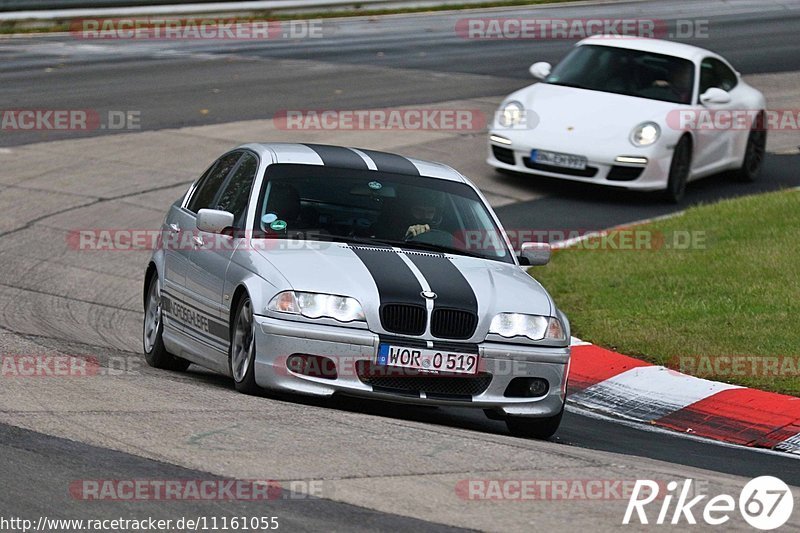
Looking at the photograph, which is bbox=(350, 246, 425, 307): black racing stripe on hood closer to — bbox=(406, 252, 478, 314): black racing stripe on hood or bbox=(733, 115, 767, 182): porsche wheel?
bbox=(406, 252, 478, 314): black racing stripe on hood

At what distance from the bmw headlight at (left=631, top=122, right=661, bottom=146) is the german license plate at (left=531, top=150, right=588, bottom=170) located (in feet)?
2.06

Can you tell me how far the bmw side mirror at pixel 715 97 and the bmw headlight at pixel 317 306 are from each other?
33.2 ft

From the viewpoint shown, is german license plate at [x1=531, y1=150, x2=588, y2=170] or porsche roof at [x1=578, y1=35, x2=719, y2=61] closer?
german license plate at [x1=531, y1=150, x2=588, y2=170]

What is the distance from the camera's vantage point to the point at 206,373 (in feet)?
32.8

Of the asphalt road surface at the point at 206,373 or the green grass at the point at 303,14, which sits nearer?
the asphalt road surface at the point at 206,373

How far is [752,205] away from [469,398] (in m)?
8.09

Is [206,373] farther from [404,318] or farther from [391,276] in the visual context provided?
[404,318]

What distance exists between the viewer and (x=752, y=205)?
606 inches

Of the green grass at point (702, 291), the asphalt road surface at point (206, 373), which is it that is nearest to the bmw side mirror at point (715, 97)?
the asphalt road surface at point (206, 373)

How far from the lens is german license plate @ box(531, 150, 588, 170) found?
53.7 feet

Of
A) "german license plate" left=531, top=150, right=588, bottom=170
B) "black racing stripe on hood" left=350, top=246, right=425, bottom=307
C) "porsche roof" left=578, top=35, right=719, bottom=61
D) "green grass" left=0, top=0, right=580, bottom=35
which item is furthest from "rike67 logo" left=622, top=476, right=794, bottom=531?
"green grass" left=0, top=0, right=580, bottom=35

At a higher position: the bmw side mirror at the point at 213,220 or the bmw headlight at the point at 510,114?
the bmw side mirror at the point at 213,220

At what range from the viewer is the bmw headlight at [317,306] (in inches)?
310

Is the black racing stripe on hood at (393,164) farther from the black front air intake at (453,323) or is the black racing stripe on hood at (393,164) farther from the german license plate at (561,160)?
the german license plate at (561,160)
